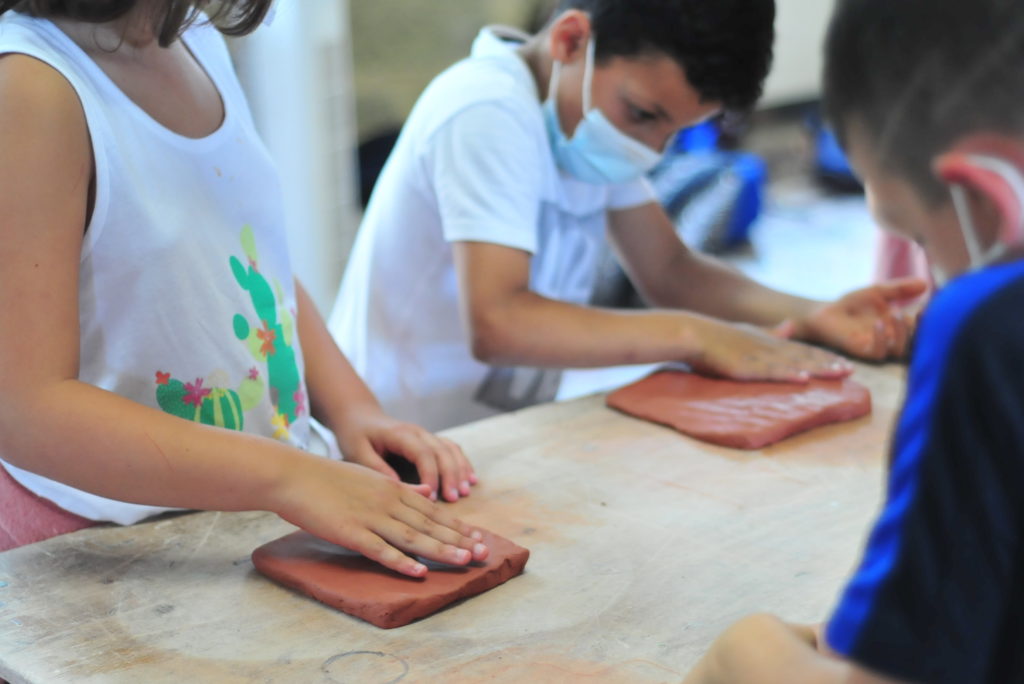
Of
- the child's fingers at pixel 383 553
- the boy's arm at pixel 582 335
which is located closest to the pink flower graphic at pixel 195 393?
the child's fingers at pixel 383 553

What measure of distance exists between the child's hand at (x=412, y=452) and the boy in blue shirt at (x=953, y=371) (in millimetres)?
630

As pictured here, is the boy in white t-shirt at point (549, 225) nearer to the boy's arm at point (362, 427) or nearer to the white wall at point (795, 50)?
the boy's arm at point (362, 427)

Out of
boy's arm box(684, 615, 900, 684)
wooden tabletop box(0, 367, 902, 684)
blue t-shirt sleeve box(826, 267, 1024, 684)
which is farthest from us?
wooden tabletop box(0, 367, 902, 684)

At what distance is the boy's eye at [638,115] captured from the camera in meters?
1.52

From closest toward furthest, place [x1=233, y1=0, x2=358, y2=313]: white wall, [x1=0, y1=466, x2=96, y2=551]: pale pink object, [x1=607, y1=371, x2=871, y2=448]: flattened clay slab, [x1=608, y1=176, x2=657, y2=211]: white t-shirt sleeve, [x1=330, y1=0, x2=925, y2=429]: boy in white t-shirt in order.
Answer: [x1=0, y1=466, x2=96, y2=551]: pale pink object < [x1=607, y1=371, x2=871, y2=448]: flattened clay slab < [x1=330, y1=0, x2=925, y2=429]: boy in white t-shirt < [x1=608, y1=176, x2=657, y2=211]: white t-shirt sleeve < [x1=233, y1=0, x2=358, y2=313]: white wall

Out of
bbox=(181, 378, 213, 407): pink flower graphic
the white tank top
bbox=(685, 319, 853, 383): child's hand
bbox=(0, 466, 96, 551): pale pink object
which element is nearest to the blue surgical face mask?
bbox=(685, 319, 853, 383): child's hand

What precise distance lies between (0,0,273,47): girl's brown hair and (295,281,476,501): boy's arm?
15.7 inches

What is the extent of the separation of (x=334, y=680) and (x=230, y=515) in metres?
0.34

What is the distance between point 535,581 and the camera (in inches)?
39.3

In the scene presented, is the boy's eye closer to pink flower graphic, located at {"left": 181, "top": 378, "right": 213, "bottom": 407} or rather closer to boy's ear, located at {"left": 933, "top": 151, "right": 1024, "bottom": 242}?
pink flower graphic, located at {"left": 181, "top": 378, "right": 213, "bottom": 407}

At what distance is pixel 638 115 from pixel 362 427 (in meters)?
0.61

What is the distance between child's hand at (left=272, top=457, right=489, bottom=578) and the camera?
3.21ft

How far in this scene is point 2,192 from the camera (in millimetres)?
924

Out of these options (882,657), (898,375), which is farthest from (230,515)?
(898,375)
